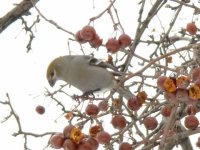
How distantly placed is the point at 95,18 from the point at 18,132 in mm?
783

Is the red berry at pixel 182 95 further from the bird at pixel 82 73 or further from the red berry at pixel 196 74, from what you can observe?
the bird at pixel 82 73

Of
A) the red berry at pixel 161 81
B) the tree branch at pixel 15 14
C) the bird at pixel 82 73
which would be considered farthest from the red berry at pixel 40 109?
the red berry at pixel 161 81

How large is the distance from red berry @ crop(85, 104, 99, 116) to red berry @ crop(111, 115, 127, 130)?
8 cm

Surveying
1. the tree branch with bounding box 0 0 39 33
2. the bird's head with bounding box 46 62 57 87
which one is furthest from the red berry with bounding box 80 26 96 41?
the bird's head with bounding box 46 62 57 87

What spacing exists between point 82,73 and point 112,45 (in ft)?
3.93

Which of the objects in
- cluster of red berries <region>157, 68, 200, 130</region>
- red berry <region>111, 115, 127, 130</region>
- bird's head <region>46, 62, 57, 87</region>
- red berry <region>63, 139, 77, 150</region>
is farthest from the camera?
bird's head <region>46, 62, 57, 87</region>

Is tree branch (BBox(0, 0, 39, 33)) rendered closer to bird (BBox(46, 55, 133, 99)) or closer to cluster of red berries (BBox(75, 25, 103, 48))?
bird (BBox(46, 55, 133, 99))

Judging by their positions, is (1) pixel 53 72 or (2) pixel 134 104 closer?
(2) pixel 134 104

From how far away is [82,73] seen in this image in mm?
3354

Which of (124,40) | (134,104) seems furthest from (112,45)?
(134,104)

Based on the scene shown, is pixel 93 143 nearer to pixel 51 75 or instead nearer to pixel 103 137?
pixel 103 137

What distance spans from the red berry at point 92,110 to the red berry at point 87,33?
1.10ft

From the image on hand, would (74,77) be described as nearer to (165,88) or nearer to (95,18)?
(95,18)

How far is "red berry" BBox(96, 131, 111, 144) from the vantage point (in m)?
1.89
